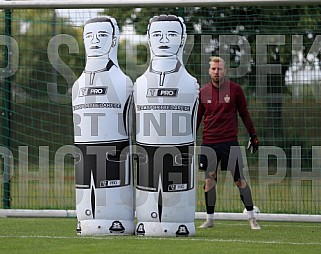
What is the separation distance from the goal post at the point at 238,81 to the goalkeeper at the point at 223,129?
2.00 metres

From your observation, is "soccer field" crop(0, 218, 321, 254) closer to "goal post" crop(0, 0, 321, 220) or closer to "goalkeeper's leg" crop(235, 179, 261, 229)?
"goalkeeper's leg" crop(235, 179, 261, 229)

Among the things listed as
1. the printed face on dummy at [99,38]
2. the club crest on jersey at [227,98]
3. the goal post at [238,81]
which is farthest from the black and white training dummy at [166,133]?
the goal post at [238,81]

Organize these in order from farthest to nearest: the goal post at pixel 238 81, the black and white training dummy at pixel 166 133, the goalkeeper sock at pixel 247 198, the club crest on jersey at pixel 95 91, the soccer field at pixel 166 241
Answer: the goal post at pixel 238 81
the goalkeeper sock at pixel 247 198
the club crest on jersey at pixel 95 91
the black and white training dummy at pixel 166 133
the soccer field at pixel 166 241

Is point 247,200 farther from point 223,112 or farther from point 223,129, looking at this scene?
point 223,112

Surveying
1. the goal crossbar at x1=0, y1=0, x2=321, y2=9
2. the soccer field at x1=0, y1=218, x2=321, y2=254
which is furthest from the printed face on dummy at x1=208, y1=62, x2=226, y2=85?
the soccer field at x1=0, y1=218, x2=321, y2=254

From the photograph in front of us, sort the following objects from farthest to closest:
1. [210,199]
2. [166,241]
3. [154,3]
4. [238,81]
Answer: [238,81], [154,3], [210,199], [166,241]

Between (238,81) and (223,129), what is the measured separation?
290 centimetres

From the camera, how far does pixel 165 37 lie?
9977 millimetres

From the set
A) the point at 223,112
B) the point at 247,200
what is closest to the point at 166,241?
the point at 247,200

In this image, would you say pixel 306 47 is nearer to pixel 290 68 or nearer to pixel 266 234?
pixel 290 68

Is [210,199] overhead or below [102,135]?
below

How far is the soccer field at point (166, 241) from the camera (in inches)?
347

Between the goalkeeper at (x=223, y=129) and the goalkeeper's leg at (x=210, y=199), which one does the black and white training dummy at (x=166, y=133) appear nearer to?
the goalkeeper at (x=223, y=129)

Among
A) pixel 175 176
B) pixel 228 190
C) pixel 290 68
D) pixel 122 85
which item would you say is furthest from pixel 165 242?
pixel 228 190
